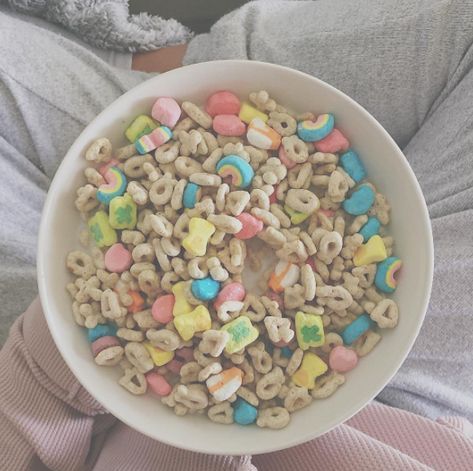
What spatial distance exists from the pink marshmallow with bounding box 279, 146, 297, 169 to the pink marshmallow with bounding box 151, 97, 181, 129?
0.30 feet

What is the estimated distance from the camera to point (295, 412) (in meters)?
0.49

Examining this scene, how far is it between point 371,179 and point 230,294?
0.16 metres

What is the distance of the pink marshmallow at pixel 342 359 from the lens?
1.59 feet

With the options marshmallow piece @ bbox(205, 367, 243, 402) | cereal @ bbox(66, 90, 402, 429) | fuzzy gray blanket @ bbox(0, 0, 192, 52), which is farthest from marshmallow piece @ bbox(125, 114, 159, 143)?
fuzzy gray blanket @ bbox(0, 0, 192, 52)

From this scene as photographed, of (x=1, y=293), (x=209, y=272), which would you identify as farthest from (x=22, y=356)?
(x=209, y=272)

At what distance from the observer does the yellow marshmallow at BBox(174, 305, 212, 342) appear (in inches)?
18.4

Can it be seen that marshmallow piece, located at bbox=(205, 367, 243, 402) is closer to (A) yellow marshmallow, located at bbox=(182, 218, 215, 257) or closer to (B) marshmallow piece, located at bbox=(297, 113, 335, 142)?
(A) yellow marshmallow, located at bbox=(182, 218, 215, 257)

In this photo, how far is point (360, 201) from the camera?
0.51m

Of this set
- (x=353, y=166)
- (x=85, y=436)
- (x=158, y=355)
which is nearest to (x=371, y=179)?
(x=353, y=166)

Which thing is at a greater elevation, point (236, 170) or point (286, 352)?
point (236, 170)

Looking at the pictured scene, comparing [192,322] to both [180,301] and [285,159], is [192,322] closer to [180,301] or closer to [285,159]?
[180,301]

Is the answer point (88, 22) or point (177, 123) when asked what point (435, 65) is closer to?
point (177, 123)

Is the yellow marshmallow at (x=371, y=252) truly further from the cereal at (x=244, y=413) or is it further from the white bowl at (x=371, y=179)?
the cereal at (x=244, y=413)

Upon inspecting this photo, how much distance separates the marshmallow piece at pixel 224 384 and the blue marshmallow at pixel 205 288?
0.06m
